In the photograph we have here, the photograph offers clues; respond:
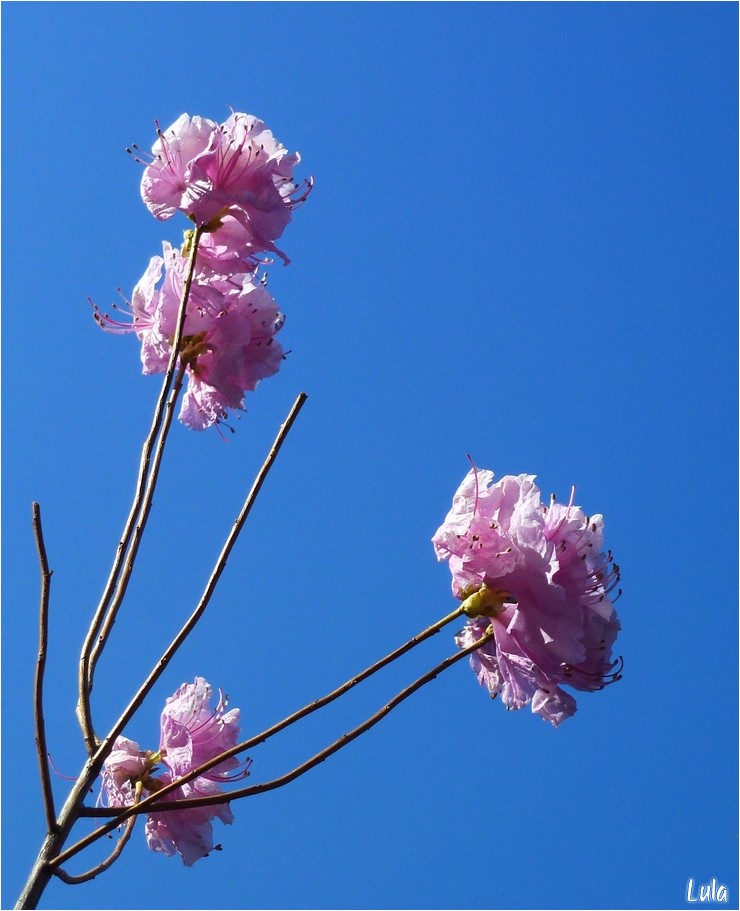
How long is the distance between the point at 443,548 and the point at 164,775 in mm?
760

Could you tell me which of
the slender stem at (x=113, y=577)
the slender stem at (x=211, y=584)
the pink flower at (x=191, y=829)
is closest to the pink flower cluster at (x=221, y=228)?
the slender stem at (x=113, y=577)

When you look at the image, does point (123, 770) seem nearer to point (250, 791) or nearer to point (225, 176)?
point (250, 791)

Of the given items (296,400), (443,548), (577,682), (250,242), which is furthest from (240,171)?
(577,682)

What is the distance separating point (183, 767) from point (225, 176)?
4.13ft

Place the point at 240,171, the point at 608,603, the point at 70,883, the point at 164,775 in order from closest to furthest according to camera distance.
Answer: the point at 70,883 → the point at 608,603 → the point at 164,775 → the point at 240,171

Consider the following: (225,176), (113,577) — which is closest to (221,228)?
(225,176)

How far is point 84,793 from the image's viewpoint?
5.12 feet

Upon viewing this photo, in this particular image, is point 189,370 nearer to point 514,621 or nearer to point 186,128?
point 186,128

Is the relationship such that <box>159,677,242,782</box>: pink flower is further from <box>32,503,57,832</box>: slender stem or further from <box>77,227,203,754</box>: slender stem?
<box>32,503,57,832</box>: slender stem

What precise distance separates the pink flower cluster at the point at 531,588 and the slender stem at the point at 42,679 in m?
0.70

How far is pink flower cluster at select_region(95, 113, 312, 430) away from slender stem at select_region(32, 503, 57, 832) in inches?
27.9

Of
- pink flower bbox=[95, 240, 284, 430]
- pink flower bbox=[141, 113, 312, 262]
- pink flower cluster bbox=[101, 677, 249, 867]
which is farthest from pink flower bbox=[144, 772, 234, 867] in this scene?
pink flower bbox=[141, 113, 312, 262]

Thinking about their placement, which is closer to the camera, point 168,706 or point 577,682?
point 577,682

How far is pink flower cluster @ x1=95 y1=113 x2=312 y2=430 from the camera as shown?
224cm
